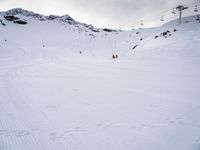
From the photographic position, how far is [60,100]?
475 centimetres

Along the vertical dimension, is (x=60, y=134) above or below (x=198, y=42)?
below

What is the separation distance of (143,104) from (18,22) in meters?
63.8

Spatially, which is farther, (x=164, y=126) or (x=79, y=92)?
(x=79, y=92)

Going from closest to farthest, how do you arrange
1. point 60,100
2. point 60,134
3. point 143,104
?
point 60,134 < point 143,104 < point 60,100

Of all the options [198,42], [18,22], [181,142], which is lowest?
[181,142]

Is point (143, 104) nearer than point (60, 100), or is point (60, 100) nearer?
point (143, 104)

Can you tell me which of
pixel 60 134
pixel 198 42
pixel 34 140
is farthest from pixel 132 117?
pixel 198 42

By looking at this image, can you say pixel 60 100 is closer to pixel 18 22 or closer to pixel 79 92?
pixel 79 92

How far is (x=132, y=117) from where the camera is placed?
364cm

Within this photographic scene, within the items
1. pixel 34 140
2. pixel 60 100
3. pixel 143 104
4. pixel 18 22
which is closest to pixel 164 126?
pixel 143 104

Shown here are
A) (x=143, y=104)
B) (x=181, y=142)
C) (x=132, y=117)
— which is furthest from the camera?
(x=143, y=104)

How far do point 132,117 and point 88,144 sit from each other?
124cm

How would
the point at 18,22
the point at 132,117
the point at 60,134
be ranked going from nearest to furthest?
the point at 60,134
the point at 132,117
the point at 18,22

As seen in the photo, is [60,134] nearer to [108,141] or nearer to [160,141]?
[108,141]
